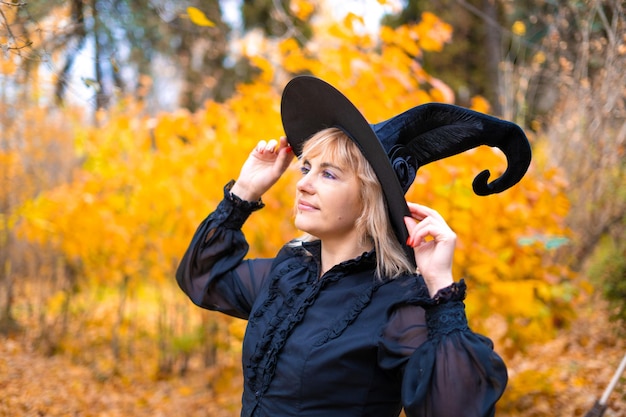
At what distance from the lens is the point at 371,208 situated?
1791mm

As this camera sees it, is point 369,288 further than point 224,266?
No

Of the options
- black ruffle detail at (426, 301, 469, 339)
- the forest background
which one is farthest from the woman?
the forest background

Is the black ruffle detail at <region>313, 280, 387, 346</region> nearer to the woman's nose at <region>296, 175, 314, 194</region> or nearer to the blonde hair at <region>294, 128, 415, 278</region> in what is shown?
the blonde hair at <region>294, 128, 415, 278</region>

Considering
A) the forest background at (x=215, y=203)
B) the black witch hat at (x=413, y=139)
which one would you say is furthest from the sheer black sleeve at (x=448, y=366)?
the forest background at (x=215, y=203)

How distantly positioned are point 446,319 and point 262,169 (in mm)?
996

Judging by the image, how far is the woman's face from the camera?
1809 millimetres

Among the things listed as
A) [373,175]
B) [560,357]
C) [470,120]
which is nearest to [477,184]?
[470,120]

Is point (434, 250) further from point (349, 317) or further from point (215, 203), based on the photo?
point (215, 203)

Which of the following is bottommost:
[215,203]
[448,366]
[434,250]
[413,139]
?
[448,366]

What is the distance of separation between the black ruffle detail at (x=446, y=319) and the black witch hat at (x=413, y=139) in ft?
0.83

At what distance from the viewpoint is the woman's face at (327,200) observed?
1.81 metres

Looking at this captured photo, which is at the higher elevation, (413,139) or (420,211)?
(413,139)

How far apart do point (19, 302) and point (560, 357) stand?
5129 millimetres

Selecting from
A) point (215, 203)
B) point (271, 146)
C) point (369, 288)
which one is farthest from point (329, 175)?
point (215, 203)
